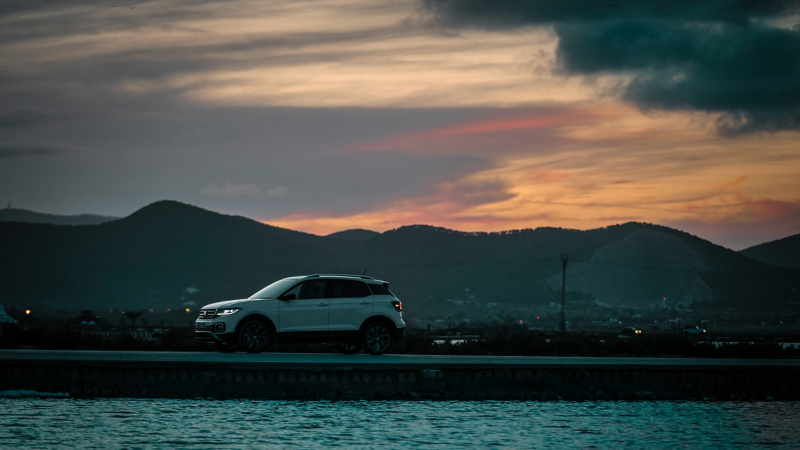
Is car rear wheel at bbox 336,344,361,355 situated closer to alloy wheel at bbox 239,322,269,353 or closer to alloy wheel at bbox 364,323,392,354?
alloy wheel at bbox 364,323,392,354

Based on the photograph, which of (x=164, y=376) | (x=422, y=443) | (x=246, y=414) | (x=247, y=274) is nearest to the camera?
(x=422, y=443)

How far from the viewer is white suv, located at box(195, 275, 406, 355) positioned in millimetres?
21828

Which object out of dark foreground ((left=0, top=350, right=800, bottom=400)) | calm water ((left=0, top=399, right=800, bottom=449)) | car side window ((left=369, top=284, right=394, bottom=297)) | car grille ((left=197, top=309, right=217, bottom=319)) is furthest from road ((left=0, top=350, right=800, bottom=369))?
car side window ((left=369, top=284, right=394, bottom=297))

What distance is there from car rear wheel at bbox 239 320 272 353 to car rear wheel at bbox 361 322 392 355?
2.52m

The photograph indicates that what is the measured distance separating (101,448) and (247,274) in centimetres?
17686

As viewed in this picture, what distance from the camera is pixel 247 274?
189375 mm

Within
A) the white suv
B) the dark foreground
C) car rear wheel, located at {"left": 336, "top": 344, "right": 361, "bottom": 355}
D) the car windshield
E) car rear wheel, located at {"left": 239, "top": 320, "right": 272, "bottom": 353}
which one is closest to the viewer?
the dark foreground

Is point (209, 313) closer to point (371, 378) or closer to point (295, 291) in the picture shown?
point (295, 291)

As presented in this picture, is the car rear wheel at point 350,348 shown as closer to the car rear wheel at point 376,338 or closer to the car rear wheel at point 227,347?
the car rear wheel at point 376,338

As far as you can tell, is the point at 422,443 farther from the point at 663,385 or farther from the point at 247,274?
the point at 247,274

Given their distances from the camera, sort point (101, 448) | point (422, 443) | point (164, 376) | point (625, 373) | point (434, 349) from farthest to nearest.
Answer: point (434, 349)
point (625, 373)
point (164, 376)
point (422, 443)
point (101, 448)

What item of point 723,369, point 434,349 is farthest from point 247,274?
point 723,369

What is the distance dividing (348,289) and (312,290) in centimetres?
96

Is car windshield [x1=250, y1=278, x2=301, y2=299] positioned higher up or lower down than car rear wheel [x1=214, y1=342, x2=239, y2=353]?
higher up
